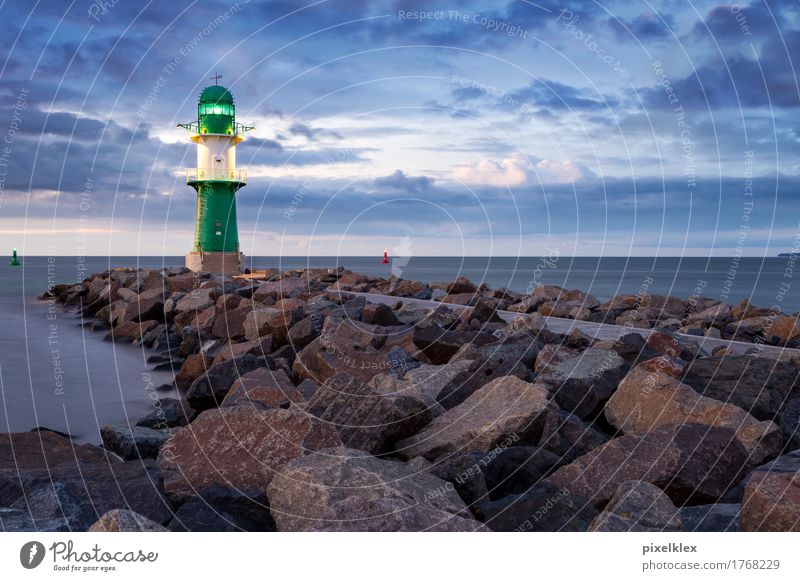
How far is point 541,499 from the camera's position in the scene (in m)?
3.72

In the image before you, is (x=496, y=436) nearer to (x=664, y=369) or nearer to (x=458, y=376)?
(x=458, y=376)

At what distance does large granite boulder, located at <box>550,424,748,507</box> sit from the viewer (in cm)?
408

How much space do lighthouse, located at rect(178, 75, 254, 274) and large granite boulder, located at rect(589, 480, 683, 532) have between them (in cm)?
2353

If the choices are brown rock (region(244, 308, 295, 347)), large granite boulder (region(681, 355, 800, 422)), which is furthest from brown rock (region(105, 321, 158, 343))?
large granite boulder (region(681, 355, 800, 422))

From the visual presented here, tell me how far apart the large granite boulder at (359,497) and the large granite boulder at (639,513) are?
615 mm

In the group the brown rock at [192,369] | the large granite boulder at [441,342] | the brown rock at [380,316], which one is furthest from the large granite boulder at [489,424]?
the brown rock at [380,316]

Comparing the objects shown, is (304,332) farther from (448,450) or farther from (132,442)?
(448,450)

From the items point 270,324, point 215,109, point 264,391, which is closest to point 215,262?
point 215,109

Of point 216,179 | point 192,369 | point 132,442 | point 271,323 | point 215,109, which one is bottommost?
point 192,369

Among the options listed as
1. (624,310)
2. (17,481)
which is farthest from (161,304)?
(17,481)

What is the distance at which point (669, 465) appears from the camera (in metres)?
4.10

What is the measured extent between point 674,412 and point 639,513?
173cm

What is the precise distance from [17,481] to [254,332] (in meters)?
6.33

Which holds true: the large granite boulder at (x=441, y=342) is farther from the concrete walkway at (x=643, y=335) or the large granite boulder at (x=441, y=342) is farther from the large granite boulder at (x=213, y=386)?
the large granite boulder at (x=213, y=386)
